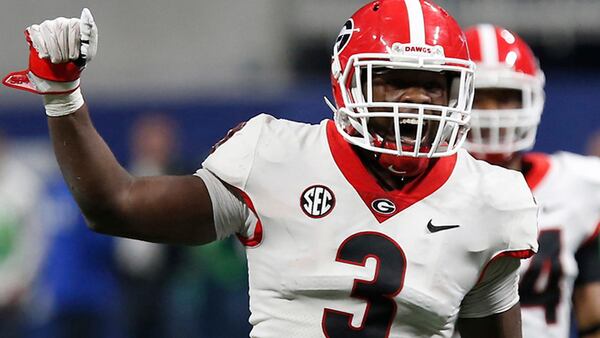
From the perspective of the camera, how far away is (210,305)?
570 centimetres

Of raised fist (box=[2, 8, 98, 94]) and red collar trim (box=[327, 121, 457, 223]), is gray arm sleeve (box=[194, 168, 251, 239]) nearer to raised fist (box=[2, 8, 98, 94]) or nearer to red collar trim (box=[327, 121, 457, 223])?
red collar trim (box=[327, 121, 457, 223])

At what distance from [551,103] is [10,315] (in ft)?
8.98

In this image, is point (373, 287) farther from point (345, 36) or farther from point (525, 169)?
point (525, 169)

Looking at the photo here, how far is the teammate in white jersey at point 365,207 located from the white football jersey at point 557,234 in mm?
889

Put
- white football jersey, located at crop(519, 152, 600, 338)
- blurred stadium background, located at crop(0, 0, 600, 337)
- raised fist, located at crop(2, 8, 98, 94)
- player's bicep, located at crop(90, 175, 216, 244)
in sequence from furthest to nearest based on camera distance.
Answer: blurred stadium background, located at crop(0, 0, 600, 337) < white football jersey, located at crop(519, 152, 600, 338) < player's bicep, located at crop(90, 175, 216, 244) < raised fist, located at crop(2, 8, 98, 94)

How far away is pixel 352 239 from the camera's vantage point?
2.16 metres

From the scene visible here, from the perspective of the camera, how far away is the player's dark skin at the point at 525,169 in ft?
10.5

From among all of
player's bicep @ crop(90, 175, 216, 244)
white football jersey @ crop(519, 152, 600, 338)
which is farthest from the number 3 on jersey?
white football jersey @ crop(519, 152, 600, 338)

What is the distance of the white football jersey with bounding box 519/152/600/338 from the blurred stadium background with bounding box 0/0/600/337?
2408 mm

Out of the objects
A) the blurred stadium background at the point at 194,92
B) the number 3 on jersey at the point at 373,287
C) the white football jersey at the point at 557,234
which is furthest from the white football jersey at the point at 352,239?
the blurred stadium background at the point at 194,92

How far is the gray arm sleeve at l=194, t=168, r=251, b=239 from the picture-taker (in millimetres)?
2170

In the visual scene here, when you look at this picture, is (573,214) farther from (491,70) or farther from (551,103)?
(551,103)

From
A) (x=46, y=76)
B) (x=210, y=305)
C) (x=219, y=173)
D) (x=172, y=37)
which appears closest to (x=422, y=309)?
(x=219, y=173)

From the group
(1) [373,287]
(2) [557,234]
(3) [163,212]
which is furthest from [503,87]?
(3) [163,212]
